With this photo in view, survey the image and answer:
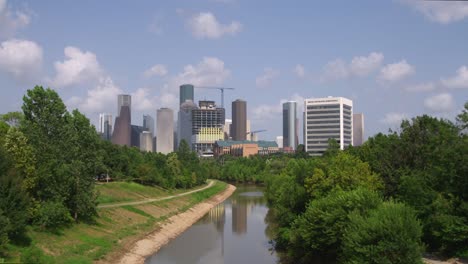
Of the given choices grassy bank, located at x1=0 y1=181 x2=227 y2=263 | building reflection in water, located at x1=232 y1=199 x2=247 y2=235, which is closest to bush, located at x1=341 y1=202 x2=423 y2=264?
grassy bank, located at x1=0 y1=181 x2=227 y2=263

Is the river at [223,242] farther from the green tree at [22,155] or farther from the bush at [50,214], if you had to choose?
the green tree at [22,155]

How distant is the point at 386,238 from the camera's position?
116 ft

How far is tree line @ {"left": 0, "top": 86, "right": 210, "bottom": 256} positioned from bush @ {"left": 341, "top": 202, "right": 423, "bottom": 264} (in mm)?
26498

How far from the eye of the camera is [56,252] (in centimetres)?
4497

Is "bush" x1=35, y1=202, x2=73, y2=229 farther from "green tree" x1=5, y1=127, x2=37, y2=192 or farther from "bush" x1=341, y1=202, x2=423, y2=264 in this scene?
"bush" x1=341, y1=202, x2=423, y2=264

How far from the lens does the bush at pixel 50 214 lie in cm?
4818

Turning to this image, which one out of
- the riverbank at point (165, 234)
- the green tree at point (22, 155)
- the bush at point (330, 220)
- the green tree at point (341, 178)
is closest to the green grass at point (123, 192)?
the riverbank at point (165, 234)

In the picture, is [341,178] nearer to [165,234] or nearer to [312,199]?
[312,199]

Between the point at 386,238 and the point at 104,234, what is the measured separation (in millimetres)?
34605

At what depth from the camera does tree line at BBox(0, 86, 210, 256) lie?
41.6m

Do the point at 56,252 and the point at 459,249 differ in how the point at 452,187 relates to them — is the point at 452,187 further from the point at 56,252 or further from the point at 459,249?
the point at 56,252

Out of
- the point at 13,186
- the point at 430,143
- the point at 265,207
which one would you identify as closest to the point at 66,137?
the point at 13,186

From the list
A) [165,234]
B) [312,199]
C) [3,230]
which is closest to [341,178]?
[312,199]

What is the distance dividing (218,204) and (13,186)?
259 feet
